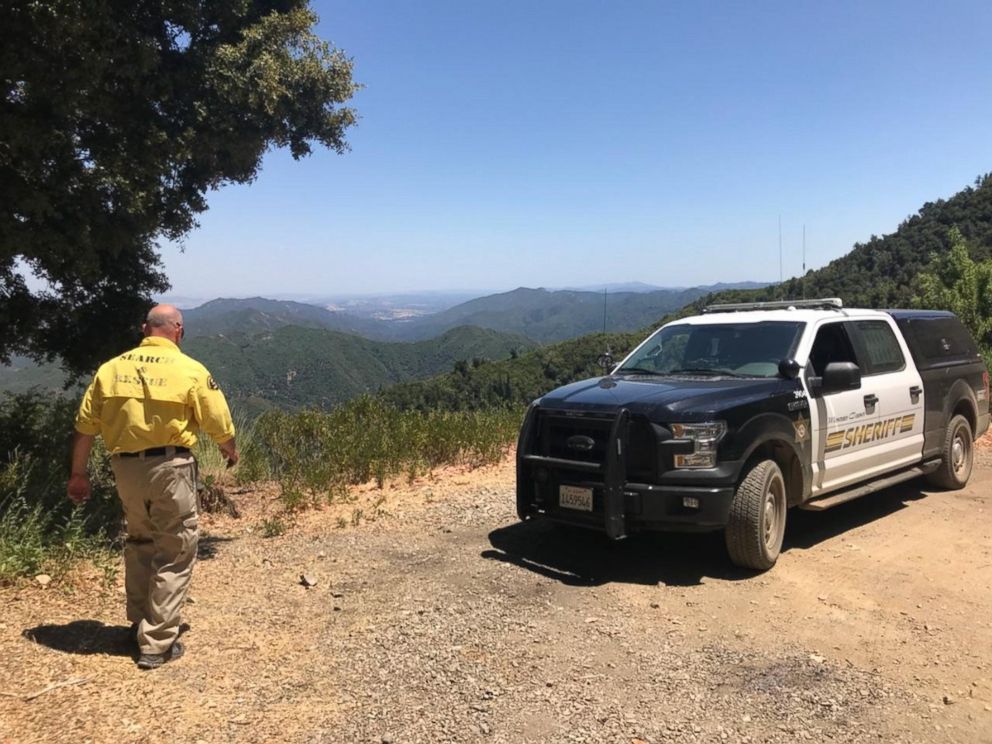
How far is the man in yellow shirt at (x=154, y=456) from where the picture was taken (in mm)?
3850

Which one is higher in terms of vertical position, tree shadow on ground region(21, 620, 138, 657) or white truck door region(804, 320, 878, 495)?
white truck door region(804, 320, 878, 495)

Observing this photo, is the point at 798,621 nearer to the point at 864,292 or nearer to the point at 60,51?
the point at 60,51

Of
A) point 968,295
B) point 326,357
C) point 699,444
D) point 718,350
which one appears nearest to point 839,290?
point 968,295

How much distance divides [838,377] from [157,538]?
5071 millimetres

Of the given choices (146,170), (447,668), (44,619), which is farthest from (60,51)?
(447,668)

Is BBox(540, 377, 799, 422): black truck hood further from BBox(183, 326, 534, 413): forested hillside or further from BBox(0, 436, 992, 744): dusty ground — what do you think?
BBox(183, 326, 534, 413): forested hillside

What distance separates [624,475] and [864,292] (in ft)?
154

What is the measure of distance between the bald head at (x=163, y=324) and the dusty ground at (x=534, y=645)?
5.84 feet

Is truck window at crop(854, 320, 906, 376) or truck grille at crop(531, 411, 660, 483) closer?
truck grille at crop(531, 411, 660, 483)

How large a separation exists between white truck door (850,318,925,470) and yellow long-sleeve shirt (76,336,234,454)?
5611mm

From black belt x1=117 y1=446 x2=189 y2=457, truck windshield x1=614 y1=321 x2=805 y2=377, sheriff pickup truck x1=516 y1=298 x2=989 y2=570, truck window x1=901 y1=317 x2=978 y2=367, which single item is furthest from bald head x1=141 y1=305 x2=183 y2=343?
truck window x1=901 y1=317 x2=978 y2=367

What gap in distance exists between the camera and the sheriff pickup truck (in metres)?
5.10

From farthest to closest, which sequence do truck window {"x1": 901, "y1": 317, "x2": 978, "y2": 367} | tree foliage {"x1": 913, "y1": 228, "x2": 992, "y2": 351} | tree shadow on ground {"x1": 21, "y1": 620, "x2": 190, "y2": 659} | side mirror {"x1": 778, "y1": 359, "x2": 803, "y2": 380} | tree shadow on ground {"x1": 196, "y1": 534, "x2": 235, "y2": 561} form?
tree foliage {"x1": 913, "y1": 228, "x2": 992, "y2": 351} → truck window {"x1": 901, "y1": 317, "x2": 978, "y2": 367} → tree shadow on ground {"x1": 196, "y1": 534, "x2": 235, "y2": 561} → side mirror {"x1": 778, "y1": 359, "x2": 803, "y2": 380} → tree shadow on ground {"x1": 21, "y1": 620, "x2": 190, "y2": 659}

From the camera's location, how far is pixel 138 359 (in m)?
3.91
